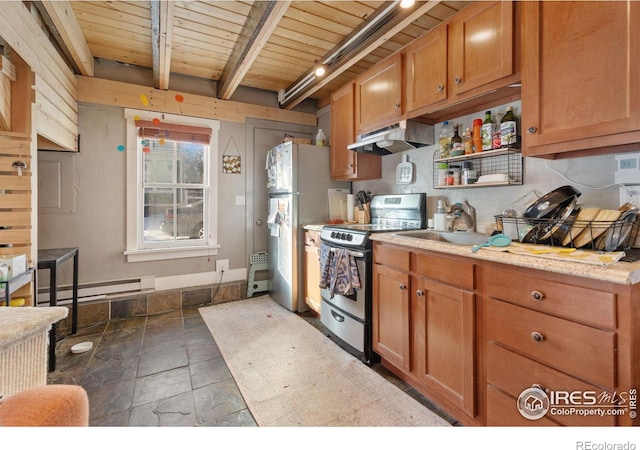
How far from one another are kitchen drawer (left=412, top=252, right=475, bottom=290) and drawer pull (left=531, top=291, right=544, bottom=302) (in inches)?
10.3

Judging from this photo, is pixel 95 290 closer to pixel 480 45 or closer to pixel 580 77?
pixel 480 45

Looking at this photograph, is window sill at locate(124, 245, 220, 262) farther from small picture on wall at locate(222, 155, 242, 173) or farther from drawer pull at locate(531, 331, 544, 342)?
drawer pull at locate(531, 331, 544, 342)

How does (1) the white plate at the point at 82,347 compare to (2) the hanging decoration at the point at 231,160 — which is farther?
(2) the hanging decoration at the point at 231,160

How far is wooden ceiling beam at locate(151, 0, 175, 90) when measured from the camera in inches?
71.2

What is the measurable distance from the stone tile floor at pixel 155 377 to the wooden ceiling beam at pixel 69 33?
7.80 feet

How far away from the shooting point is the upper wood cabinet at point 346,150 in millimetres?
2812

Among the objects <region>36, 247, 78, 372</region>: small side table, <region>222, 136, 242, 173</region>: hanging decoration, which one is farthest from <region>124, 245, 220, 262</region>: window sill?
<region>222, 136, 242, 173</region>: hanging decoration

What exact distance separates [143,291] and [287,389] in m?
2.13

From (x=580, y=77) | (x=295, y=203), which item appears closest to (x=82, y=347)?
(x=295, y=203)

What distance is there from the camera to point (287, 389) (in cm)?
177

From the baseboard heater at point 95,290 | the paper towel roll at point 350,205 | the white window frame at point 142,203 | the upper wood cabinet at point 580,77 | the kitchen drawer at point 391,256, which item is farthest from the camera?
the paper towel roll at point 350,205

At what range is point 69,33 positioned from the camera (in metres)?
2.09

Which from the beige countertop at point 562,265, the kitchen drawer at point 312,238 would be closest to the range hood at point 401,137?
the kitchen drawer at point 312,238

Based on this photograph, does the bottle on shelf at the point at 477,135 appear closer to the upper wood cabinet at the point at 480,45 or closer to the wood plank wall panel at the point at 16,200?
the upper wood cabinet at the point at 480,45
